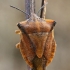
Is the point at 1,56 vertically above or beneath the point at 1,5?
beneath

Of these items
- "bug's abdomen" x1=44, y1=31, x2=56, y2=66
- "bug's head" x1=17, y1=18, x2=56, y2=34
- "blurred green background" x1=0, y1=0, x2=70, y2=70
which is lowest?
"blurred green background" x1=0, y1=0, x2=70, y2=70

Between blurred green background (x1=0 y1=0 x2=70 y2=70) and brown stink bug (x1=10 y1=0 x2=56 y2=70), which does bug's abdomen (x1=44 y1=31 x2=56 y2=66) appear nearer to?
brown stink bug (x1=10 y1=0 x2=56 y2=70)

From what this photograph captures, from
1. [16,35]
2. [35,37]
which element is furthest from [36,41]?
[16,35]

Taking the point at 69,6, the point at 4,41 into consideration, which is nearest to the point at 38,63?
the point at 4,41

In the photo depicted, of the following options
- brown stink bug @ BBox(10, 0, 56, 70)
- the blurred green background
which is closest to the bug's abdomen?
brown stink bug @ BBox(10, 0, 56, 70)

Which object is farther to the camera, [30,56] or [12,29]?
[12,29]

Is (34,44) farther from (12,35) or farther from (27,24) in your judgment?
(12,35)

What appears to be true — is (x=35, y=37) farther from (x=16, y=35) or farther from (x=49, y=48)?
(x=16, y=35)

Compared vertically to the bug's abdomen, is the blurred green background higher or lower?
lower
